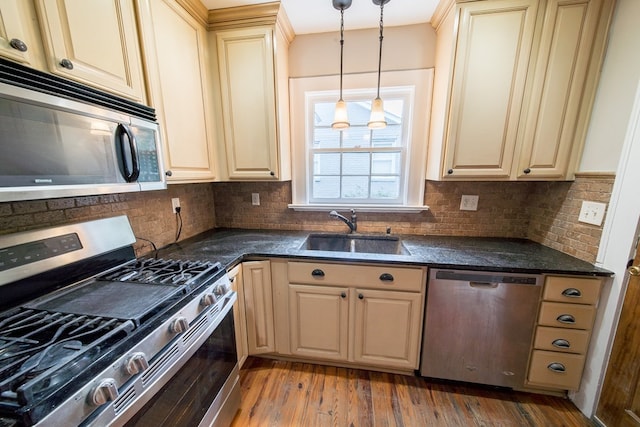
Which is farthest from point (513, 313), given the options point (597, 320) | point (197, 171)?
point (197, 171)

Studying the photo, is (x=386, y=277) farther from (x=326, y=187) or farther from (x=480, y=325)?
(x=326, y=187)

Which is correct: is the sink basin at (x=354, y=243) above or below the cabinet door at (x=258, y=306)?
above

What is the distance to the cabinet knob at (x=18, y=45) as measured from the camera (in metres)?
0.71

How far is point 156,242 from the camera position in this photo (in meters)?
1.60

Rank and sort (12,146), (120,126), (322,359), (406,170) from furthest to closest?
1. (406,170)
2. (322,359)
3. (120,126)
4. (12,146)

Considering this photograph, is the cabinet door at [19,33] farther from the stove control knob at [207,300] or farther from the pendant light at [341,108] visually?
the pendant light at [341,108]

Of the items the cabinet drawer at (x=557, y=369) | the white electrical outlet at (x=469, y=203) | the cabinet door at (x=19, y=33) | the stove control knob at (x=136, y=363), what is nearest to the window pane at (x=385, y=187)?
the white electrical outlet at (x=469, y=203)

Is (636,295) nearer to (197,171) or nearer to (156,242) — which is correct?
(197,171)

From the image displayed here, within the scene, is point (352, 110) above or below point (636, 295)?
above

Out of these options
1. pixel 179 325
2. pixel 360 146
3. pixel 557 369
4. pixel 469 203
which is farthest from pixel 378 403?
pixel 360 146

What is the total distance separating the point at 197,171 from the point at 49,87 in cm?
83

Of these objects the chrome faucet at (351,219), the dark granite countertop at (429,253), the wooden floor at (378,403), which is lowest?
the wooden floor at (378,403)

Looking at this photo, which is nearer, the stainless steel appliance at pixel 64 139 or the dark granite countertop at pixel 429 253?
the stainless steel appliance at pixel 64 139

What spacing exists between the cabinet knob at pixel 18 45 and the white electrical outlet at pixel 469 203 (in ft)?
7.87
